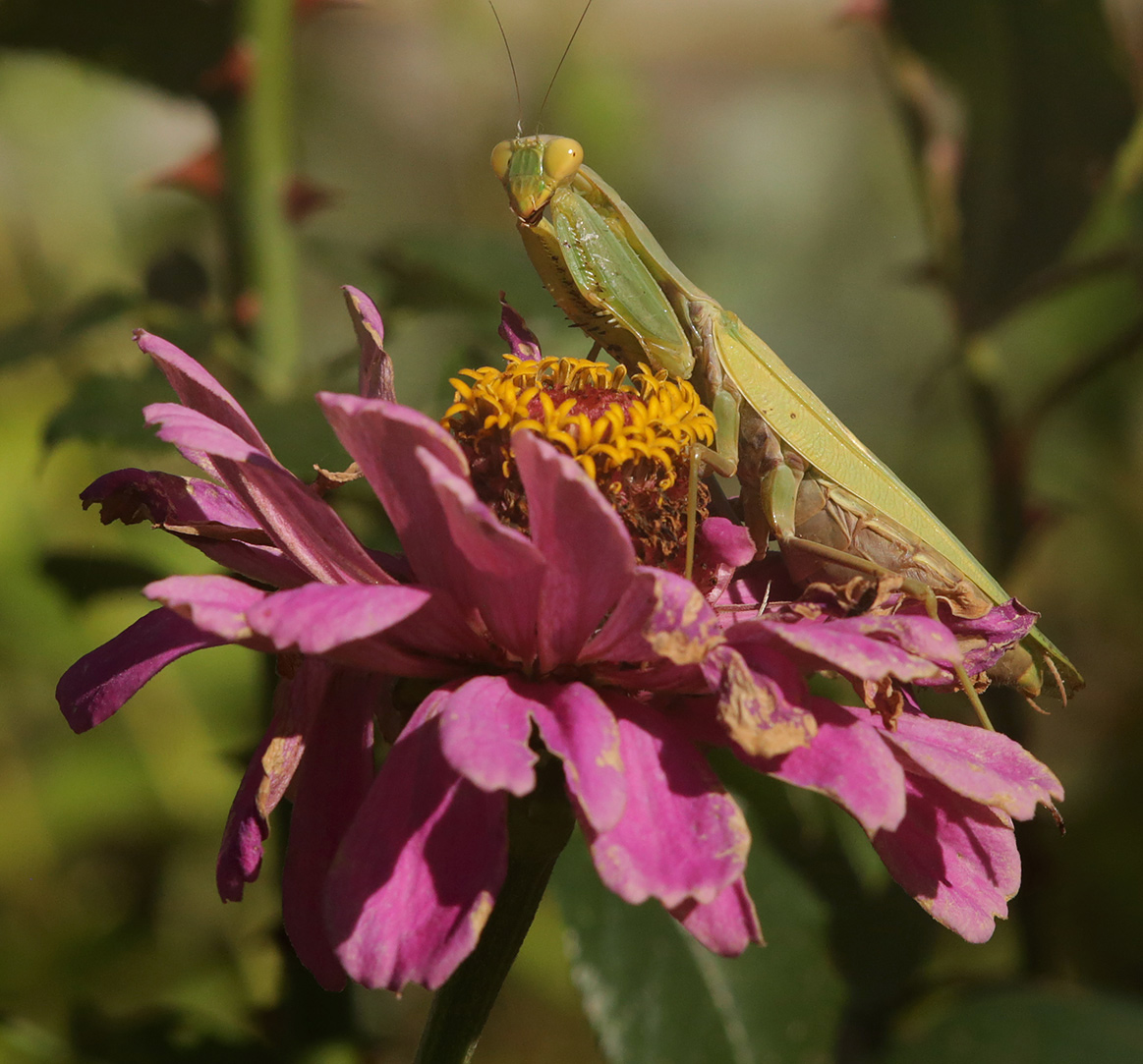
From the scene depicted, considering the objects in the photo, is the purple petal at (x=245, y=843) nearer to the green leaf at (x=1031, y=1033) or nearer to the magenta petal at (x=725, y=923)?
the magenta petal at (x=725, y=923)

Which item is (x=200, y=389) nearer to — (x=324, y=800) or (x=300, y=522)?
(x=300, y=522)

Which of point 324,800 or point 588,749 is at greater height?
point 588,749

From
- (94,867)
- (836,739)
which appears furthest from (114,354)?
(836,739)

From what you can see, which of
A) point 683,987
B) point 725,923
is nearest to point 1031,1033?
point 683,987

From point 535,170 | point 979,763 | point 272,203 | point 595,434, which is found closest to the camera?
point 979,763

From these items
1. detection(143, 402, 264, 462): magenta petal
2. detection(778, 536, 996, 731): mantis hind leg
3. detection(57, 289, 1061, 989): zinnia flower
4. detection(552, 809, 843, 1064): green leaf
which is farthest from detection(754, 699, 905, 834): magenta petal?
detection(552, 809, 843, 1064): green leaf

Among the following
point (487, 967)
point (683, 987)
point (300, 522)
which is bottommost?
point (683, 987)

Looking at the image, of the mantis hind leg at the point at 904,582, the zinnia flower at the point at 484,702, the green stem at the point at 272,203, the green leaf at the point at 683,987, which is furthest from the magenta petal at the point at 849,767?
the green stem at the point at 272,203
